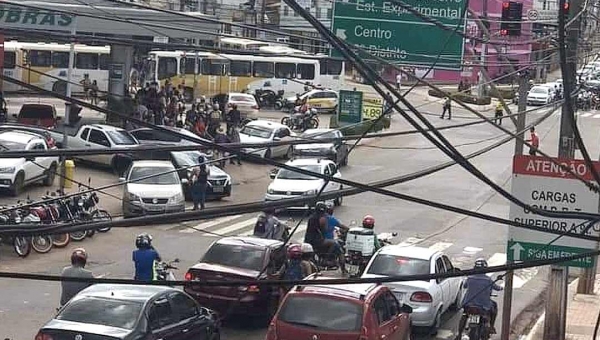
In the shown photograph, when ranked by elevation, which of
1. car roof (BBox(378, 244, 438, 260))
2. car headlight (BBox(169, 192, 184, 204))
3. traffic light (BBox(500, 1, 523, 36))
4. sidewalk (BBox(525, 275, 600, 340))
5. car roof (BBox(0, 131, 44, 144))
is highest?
traffic light (BBox(500, 1, 523, 36))

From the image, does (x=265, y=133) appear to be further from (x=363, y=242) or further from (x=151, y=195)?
(x=363, y=242)

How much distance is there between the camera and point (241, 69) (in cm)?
6053

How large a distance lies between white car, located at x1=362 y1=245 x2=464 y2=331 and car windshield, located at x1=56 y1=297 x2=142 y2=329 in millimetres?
4994

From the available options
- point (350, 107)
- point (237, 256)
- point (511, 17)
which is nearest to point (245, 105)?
point (350, 107)

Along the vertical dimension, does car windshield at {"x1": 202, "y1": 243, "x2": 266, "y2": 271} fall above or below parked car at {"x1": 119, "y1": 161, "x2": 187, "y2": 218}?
above

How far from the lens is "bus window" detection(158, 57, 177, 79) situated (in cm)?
5816

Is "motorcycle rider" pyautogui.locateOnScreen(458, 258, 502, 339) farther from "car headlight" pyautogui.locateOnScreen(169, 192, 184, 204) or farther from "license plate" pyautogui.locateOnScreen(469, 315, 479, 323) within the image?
"car headlight" pyautogui.locateOnScreen(169, 192, 184, 204)

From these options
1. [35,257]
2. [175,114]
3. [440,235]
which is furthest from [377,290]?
[175,114]

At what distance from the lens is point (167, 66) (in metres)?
58.4

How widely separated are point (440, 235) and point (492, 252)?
2418 mm

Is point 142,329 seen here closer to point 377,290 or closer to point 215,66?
point 377,290

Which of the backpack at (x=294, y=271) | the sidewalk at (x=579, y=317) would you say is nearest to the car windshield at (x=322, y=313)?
the backpack at (x=294, y=271)

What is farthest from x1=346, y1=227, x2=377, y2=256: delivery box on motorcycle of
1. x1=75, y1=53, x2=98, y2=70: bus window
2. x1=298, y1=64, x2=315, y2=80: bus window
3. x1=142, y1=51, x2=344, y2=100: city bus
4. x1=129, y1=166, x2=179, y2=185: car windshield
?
x1=298, y1=64, x2=315, y2=80: bus window

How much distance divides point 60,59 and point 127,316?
45.4 meters
